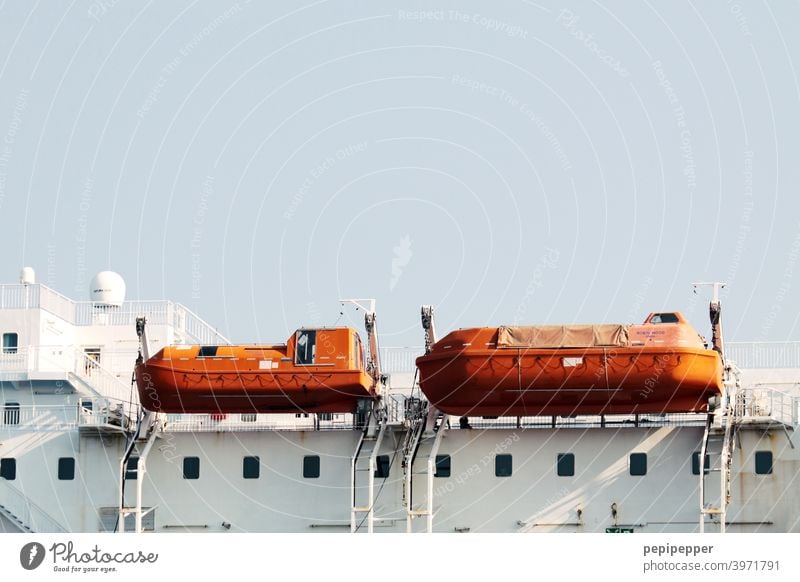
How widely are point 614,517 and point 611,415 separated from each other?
318 cm

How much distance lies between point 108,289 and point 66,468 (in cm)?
841

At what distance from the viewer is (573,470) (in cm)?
5731

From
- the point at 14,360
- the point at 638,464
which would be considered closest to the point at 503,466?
the point at 638,464

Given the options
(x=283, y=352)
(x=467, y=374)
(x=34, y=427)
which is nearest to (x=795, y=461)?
(x=467, y=374)

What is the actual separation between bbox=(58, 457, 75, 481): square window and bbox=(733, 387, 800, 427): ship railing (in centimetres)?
2067

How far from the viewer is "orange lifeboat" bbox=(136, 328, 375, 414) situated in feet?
188

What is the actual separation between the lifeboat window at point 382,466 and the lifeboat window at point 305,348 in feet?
12.5

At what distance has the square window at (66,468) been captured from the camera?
2345 inches

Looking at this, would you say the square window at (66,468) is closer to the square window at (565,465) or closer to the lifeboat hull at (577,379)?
the lifeboat hull at (577,379)

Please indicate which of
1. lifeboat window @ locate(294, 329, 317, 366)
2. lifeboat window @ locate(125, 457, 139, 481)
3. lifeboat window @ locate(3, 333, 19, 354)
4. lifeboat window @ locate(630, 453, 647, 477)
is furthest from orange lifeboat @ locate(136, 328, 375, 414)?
lifeboat window @ locate(630, 453, 647, 477)

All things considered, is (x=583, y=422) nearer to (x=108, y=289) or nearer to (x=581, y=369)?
(x=581, y=369)

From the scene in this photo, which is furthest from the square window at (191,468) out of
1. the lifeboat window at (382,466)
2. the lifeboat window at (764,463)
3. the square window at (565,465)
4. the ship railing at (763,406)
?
the lifeboat window at (764,463)

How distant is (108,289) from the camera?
216 feet
